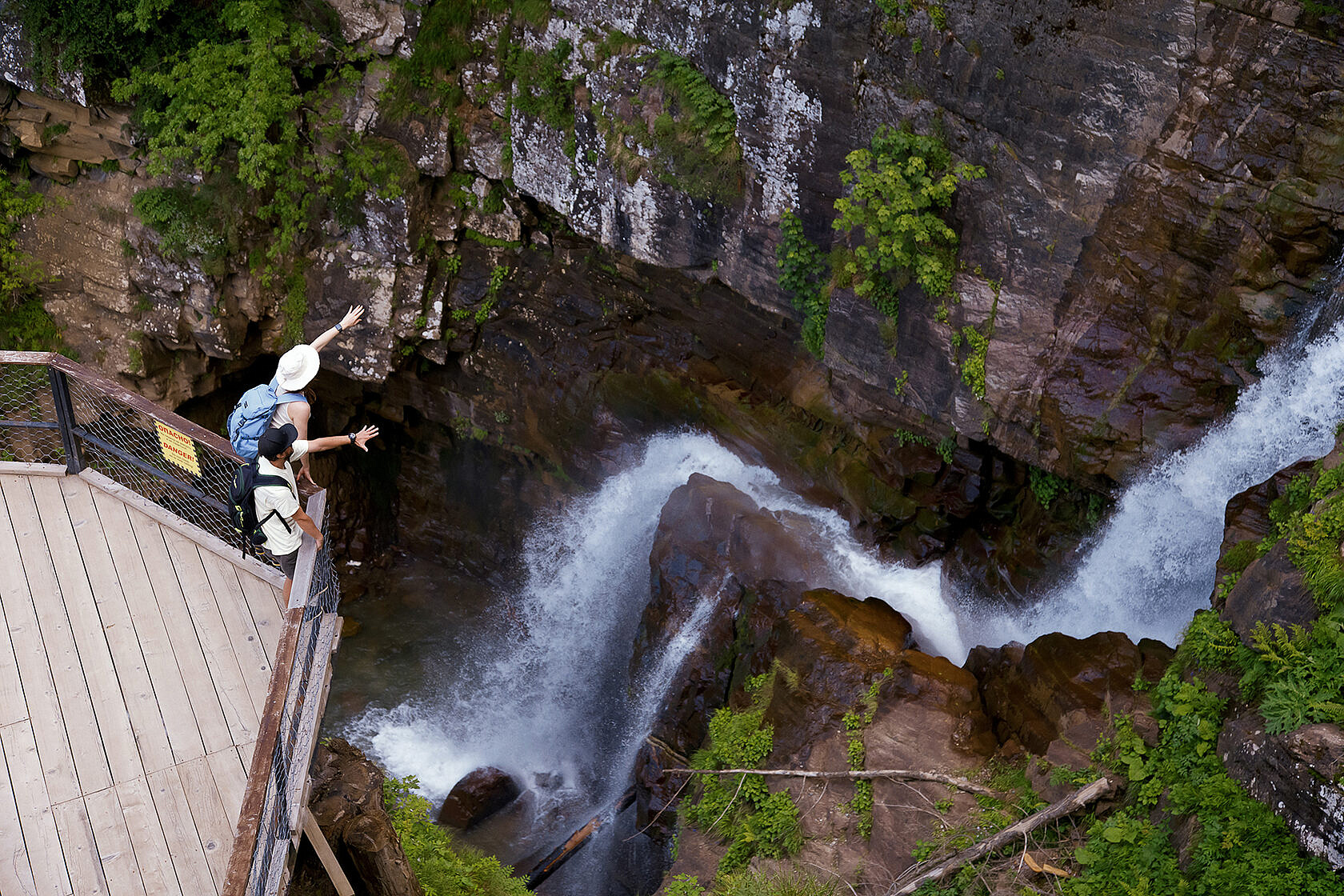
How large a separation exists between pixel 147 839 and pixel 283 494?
198cm

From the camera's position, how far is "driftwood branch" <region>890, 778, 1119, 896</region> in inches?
295

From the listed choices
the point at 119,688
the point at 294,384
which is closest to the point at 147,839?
the point at 119,688

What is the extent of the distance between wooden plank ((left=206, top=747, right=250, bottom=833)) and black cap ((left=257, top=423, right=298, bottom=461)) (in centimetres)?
174

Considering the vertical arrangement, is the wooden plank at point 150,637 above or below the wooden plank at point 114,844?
above

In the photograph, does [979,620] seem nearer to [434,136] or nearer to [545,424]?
[545,424]

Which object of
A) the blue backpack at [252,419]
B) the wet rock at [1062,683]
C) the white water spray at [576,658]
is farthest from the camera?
the white water spray at [576,658]

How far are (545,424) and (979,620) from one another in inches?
308

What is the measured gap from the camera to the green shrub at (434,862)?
8.34m

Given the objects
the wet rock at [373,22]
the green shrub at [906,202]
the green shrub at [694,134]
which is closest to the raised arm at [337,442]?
the green shrub at [906,202]

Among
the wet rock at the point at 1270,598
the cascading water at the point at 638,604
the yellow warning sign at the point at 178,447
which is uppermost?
the yellow warning sign at the point at 178,447

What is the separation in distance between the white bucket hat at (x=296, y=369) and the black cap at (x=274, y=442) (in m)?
0.37

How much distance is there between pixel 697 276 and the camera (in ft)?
41.4

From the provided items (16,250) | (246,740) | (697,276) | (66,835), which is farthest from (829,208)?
(16,250)

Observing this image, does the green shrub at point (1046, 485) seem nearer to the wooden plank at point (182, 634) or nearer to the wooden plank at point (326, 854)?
the wooden plank at point (326, 854)
